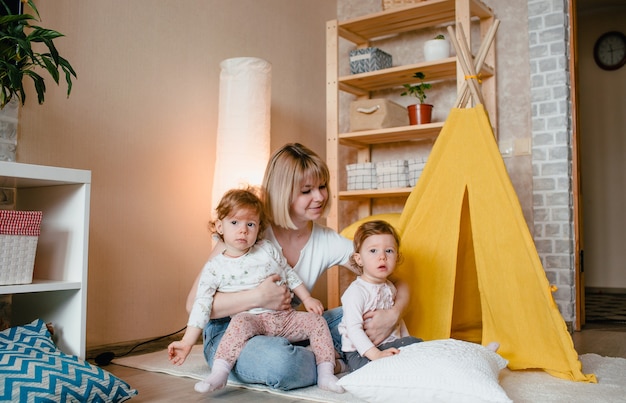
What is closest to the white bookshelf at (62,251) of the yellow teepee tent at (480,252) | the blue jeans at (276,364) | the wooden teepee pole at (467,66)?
the blue jeans at (276,364)

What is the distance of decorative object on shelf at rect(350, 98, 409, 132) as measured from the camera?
→ 10.4 feet

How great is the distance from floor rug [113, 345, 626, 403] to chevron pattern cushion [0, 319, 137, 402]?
428 millimetres

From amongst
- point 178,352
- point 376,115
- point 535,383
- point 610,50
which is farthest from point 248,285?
point 610,50

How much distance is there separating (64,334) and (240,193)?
2.14ft

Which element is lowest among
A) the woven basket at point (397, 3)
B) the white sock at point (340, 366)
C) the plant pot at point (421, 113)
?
the white sock at point (340, 366)

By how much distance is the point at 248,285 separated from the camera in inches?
70.7

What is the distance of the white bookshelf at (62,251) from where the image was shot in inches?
64.1

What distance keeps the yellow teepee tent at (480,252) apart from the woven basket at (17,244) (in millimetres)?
1250

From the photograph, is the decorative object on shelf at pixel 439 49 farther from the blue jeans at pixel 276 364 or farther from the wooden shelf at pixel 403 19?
the blue jeans at pixel 276 364

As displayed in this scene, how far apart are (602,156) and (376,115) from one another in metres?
3.25

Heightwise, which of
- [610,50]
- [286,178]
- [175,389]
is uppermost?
[610,50]

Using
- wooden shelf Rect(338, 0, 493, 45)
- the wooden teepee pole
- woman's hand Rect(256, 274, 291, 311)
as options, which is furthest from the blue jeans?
wooden shelf Rect(338, 0, 493, 45)

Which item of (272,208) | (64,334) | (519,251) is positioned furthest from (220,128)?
(519,251)

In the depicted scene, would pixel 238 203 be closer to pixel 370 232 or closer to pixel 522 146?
pixel 370 232
